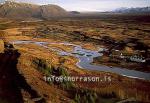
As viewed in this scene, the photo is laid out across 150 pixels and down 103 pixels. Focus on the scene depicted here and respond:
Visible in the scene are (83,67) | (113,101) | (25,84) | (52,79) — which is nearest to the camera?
(113,101)

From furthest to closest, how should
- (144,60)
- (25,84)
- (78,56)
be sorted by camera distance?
(78,56)
(144,60)
(25,84)

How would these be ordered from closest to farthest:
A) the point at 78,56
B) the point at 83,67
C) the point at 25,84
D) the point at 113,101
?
the point at 113,101 < the point at 25,84 < the point at 83,67 < the point at 78,56

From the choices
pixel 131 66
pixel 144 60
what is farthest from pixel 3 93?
pixel 144 60

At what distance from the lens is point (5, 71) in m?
43.0

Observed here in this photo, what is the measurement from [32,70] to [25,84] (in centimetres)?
716

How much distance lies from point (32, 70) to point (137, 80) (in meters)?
14.0

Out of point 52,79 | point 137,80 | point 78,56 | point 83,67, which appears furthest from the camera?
point 78,56

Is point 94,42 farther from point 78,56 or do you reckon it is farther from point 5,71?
point 5,71

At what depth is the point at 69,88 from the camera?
35.9 metres

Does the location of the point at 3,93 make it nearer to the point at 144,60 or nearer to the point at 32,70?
the point at 32,70

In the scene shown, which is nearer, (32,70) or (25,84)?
(25,84)

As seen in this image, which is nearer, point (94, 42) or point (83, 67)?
point (83, 67)

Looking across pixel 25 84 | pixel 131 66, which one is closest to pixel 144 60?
pixel 131 66

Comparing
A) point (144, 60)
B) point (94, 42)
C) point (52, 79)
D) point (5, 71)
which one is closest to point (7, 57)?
point (5, 71)
